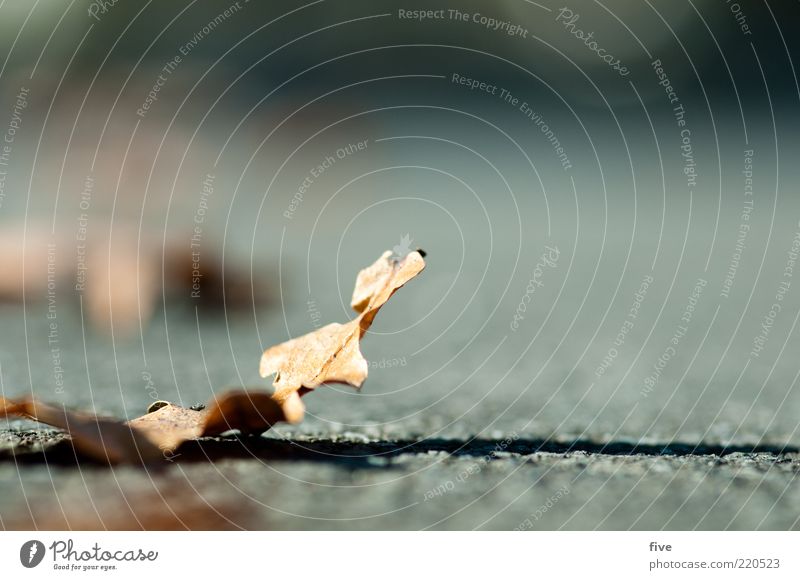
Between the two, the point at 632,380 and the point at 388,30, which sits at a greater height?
the point at 388,30

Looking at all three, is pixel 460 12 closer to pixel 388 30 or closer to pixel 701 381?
pixel 388 30

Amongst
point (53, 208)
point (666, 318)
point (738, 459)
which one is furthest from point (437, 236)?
point (738, 459)

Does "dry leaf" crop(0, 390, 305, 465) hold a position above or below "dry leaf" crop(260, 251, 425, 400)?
below

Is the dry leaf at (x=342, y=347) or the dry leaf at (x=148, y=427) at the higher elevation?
the dry leaf at (x=342, y=347)
